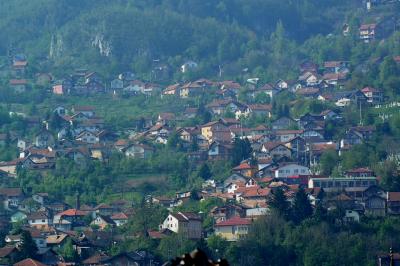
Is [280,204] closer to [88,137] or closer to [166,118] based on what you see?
[88,137]

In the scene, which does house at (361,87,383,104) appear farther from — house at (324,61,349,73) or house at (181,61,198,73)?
house at (181,61,198,73)

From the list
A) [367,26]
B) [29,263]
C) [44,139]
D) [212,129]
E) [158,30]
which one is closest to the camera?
[29,263]

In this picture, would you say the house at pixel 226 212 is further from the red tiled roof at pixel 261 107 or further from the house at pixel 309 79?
the house at pixel 309 79

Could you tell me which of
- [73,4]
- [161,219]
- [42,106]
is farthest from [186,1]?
[161,219]

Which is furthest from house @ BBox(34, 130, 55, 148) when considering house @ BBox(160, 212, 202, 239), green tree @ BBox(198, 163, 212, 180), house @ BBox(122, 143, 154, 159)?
house @ BBox(160, 212, 202, 239)

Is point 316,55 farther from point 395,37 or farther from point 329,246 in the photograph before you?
point 329,246

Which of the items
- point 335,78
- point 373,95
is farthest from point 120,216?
point 335,78
